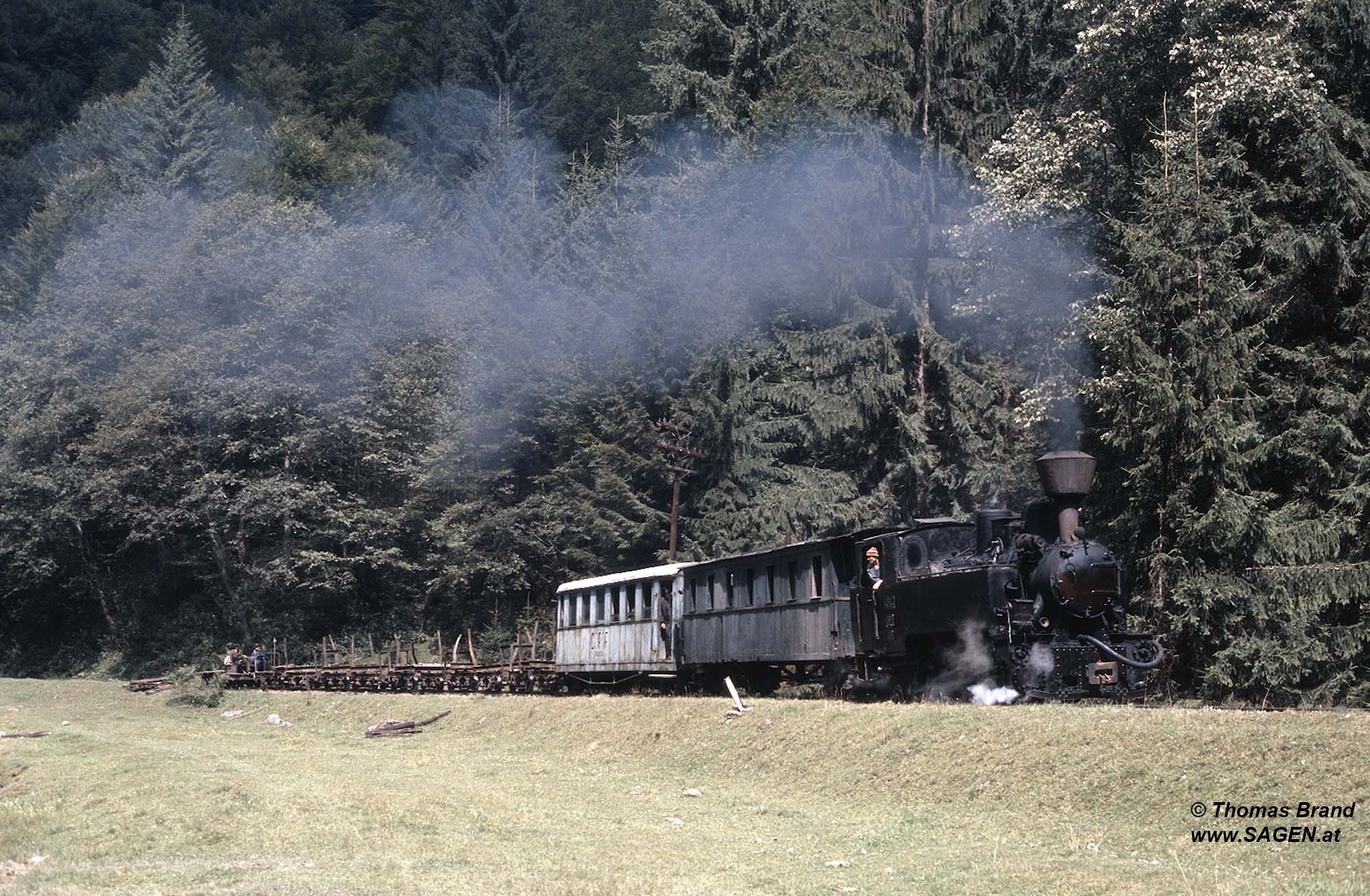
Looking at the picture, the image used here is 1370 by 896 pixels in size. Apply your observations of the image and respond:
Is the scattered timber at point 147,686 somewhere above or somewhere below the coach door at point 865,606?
below

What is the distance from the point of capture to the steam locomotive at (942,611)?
1759 centimetres

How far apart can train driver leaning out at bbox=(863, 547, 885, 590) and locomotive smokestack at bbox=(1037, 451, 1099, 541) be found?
9.99 ft

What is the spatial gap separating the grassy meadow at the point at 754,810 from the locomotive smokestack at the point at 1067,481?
8.91 ft

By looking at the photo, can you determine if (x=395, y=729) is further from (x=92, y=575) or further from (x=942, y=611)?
(x=92, y=575)

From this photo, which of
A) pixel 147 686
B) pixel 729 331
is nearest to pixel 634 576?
pixel 729 331

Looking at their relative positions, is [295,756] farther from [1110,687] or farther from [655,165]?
[655,165]

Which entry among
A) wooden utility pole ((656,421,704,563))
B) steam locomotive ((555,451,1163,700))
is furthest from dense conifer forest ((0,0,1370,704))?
steam locomotive ((555,451,1163,700))

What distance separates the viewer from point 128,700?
37.8m

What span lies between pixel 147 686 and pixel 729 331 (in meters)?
20.7

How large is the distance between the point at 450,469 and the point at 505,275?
10.8 m

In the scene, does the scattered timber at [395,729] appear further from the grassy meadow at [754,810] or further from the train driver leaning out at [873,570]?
the train driver leaning out at [873,570]

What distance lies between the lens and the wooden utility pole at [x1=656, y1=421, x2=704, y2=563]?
37.6 metres

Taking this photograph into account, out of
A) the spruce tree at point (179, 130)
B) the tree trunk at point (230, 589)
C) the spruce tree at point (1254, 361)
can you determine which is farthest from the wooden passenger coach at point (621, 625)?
the spruce tree at point (179, 130)

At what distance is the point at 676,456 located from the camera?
42594 millimetres
